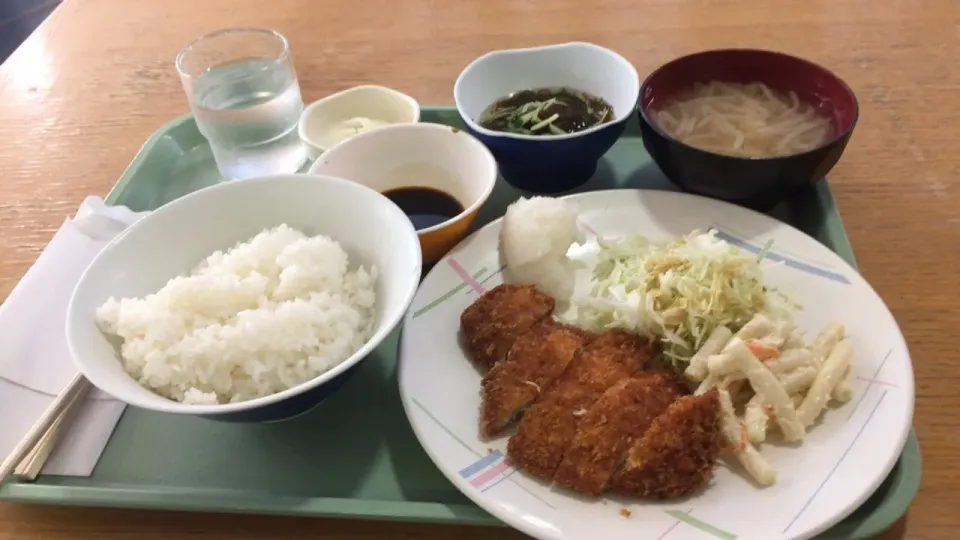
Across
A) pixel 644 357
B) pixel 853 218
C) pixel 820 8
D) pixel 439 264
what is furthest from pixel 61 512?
pixel 820 8

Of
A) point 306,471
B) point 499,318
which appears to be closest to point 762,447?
point 499,318

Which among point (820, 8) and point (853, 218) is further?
point (820, 8)

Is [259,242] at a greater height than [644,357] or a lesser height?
greater

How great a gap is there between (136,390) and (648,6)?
6.66 feet

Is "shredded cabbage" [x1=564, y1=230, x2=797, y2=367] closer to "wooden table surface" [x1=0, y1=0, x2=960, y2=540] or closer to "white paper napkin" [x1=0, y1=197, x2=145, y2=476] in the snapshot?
"wooden table surface" [x1=0, y1=0, x2=960, y2=540]

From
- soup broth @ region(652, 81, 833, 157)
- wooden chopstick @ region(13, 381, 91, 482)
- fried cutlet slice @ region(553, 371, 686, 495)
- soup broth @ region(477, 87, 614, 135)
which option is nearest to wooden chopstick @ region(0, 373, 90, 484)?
wooden chopstick @ region(13, 381, 91, 482)

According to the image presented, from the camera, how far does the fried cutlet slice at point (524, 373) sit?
3.91 ft

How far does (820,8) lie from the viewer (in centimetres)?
234

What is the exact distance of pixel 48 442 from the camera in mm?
1267

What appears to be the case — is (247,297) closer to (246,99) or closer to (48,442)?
(48,442)

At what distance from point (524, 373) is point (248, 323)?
475 millimetres

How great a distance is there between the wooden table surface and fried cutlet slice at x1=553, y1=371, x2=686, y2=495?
0.48 feet

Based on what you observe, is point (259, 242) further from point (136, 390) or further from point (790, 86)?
point (790, 86)

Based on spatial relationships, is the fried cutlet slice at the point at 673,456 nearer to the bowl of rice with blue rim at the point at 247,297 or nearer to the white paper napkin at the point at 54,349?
the bowl of rice with blue rim at the point at 247,297
